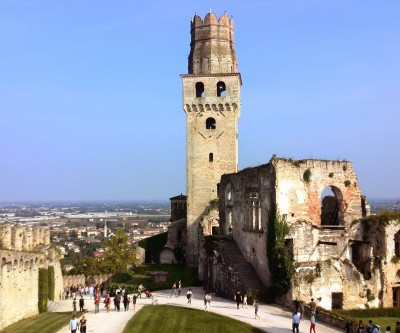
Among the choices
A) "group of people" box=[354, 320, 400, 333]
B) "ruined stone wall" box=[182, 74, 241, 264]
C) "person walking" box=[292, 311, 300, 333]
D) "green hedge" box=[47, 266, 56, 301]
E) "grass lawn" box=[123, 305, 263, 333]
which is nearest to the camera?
"group of people" box=[354, 320, 400, 333]

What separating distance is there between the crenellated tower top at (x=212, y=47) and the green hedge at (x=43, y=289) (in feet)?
96.5

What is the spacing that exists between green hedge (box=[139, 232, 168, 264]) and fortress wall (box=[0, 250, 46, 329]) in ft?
80.4

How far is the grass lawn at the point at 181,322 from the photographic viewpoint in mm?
27312

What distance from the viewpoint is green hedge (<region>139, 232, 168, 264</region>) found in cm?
5891

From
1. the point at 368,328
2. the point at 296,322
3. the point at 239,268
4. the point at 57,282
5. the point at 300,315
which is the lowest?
the point at 300,315

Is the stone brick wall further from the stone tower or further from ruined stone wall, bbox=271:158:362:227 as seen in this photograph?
the stone tower

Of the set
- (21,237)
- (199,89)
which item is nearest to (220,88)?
(199,89)

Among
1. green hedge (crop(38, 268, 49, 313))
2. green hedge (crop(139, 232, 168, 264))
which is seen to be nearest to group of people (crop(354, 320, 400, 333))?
green hedge (crop(38, 268, 49, 313))

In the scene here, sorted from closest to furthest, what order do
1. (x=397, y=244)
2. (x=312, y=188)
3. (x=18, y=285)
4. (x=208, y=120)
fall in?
(x=18, y=285)
(x=397, y=244)
(x=312, y=188)
(x=208, y=120)

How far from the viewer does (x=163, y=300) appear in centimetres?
3666

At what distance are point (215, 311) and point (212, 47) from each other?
33.0m

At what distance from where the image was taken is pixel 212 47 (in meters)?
56.5

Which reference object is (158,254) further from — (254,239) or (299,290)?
(299,290)

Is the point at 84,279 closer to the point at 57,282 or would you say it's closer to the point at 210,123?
the point at 57,282
